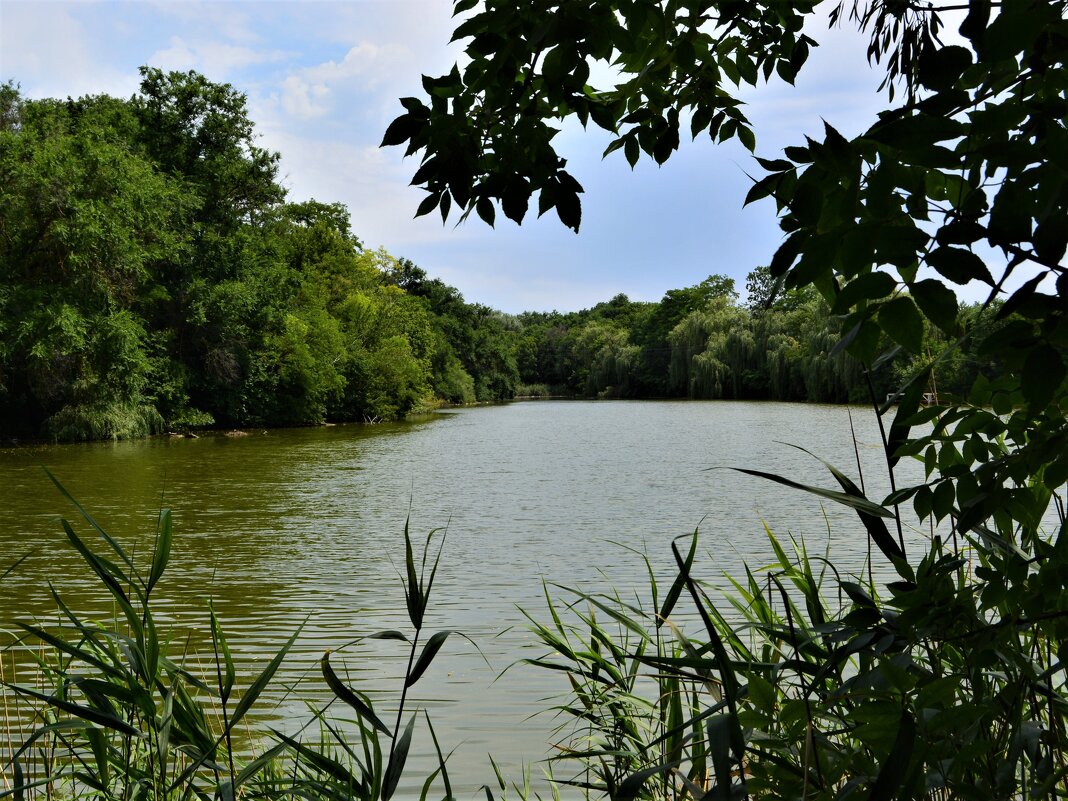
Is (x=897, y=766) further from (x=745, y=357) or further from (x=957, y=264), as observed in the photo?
(x=745, y=357)

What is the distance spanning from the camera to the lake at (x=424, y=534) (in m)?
5.04

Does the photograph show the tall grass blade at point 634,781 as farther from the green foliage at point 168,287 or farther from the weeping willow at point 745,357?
the weeping willow at point 745,357

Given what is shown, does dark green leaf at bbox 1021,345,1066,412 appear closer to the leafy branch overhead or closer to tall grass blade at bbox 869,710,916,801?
the leafy branch overhead

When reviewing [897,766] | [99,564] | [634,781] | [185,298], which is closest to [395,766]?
[634,781]

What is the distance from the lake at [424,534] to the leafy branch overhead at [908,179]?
0.62 meters

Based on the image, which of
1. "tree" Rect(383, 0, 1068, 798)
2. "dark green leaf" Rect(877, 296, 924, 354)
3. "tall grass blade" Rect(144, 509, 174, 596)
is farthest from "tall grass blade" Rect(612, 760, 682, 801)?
"tall grass blade" Rect(144, 509, 174, 596)

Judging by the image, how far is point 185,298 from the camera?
27094mm

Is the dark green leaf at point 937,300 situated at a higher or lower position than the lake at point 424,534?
higher

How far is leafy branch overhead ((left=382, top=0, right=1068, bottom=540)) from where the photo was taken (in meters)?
0.96

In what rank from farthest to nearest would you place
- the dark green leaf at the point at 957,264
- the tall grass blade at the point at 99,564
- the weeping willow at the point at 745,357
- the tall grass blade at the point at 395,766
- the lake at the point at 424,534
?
the weeping willow at the point at 745,357
the lake at the point at 424,534
the tall grass blade at the point at 99,564
the tall grass blade at the point at 395,766
the dark green leaf at the point at 957,264

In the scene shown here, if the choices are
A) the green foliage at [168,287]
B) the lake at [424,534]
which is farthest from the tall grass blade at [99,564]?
the green foliage at [168,287]

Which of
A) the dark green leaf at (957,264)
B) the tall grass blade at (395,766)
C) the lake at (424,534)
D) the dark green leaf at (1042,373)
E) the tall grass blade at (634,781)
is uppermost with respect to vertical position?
the dark green leaf at (957,264)

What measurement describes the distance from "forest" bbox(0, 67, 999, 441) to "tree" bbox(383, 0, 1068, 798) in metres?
16.0

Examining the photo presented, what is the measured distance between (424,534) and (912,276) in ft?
31.2
